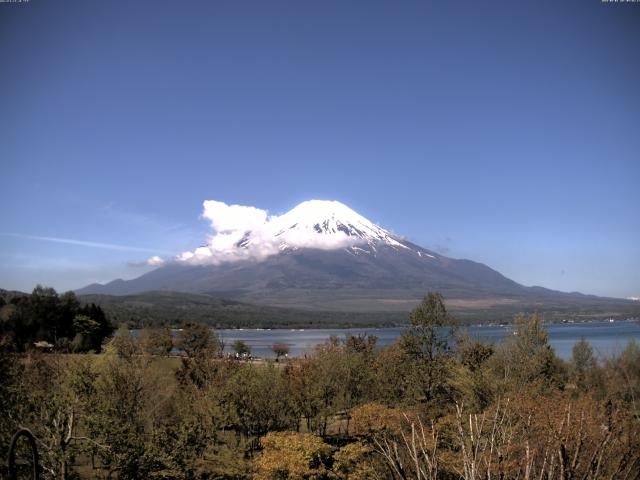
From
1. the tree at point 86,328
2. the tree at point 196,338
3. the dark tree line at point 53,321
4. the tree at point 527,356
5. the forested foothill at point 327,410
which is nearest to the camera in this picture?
the forested foothill at point 327,410

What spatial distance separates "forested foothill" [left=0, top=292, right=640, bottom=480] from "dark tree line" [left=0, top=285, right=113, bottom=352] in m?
36.9

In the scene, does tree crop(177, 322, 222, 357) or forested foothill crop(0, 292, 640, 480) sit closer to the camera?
forested foothill crop(0, 292, 640, 480)

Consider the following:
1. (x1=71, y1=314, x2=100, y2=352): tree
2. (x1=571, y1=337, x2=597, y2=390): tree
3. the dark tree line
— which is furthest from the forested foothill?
the dark tree line

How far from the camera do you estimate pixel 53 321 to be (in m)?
77.8

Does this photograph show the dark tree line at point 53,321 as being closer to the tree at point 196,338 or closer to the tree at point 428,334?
the tree at point 196,338

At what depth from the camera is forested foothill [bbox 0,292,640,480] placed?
17.9 metres

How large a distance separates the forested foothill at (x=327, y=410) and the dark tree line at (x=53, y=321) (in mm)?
36886

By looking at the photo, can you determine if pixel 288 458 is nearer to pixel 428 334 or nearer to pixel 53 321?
pixel 428 334

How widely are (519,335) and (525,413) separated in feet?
52.9

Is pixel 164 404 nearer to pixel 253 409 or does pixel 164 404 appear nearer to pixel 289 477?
pixel 253 409

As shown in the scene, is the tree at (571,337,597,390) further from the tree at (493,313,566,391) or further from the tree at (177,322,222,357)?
the tree at (177,322,222,357)

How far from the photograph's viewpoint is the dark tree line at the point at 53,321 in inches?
2948

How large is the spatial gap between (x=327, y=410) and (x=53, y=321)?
61714 mm

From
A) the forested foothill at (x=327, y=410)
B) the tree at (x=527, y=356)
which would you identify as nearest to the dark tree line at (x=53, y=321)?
the forested foothill at (x=327, y=410)
